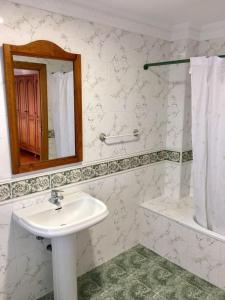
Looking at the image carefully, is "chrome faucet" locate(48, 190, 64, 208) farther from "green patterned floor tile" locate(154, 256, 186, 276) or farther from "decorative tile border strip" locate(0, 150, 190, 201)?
"green patterned floor tile" locate(154, 256, 186, 276)

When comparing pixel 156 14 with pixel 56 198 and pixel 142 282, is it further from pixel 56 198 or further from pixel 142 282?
pixel 142 282

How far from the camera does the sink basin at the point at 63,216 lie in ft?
5.19

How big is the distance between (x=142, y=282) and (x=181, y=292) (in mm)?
327

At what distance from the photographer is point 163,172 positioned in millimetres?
2945

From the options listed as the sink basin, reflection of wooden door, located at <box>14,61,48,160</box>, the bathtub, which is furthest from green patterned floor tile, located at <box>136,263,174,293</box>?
reflection of wooden door, located at <box>14,61,48,160</box>

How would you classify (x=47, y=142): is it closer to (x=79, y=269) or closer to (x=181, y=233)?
(x=79, y=269)

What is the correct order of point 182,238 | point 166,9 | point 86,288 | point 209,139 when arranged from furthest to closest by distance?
point 182,238 < point 209,139 < point 86,288 < point 166,9

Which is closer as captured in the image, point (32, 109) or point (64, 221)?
point (32, 109)

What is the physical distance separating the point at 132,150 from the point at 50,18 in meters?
1.33

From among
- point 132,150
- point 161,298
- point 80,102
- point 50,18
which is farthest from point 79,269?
point 50,18

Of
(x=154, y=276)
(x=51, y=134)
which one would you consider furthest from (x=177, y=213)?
(x=51, y=134)

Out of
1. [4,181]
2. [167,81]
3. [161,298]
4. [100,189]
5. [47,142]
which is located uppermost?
[167,81]

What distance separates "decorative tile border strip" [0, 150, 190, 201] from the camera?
1.79 meters

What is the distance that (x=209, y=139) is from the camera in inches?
90.7
